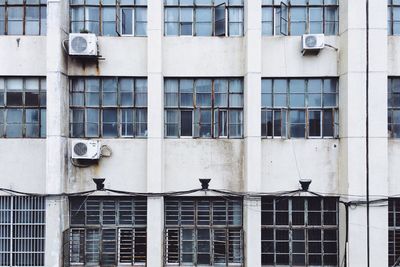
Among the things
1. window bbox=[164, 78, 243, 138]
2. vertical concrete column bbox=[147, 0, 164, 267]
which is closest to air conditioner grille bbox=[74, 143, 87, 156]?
vertical concrete column bbox=[147, 0, 164, 267]

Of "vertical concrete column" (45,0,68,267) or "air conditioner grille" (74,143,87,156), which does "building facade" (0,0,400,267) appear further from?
"air conditioner grille" (74,143,87,156)

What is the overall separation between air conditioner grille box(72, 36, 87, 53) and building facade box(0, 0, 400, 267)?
36 cm

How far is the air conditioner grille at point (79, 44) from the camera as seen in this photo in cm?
944

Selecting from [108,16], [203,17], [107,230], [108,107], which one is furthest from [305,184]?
[108,16]

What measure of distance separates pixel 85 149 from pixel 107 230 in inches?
95.2

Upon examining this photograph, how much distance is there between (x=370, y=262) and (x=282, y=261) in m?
2.27

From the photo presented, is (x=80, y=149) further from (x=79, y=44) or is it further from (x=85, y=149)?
(x=79, y=44)

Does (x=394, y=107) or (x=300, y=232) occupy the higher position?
(x=394, y=107)

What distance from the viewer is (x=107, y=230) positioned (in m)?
9.97

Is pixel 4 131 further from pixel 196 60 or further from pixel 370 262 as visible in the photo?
pixel 370 262

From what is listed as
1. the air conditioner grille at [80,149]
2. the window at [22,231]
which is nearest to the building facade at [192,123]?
the window at [22,231]

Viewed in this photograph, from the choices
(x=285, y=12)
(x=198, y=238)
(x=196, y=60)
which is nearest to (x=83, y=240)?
(x=198, y=238)

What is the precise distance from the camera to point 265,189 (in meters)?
9.73

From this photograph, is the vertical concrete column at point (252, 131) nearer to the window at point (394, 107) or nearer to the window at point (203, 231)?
the window at point (203, 231)
